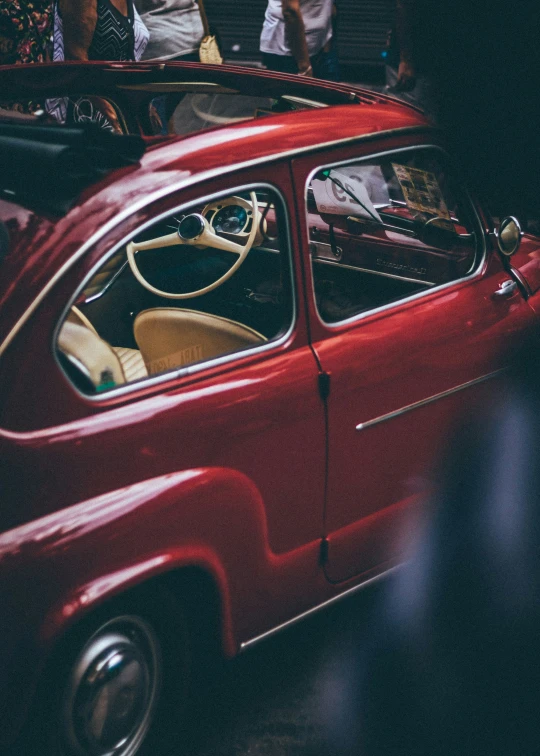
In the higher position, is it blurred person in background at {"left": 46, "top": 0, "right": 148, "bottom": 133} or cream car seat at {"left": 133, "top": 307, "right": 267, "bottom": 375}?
blurred person in background at {"left": 46, "top": 0, "right": 148, "bottom": 133}

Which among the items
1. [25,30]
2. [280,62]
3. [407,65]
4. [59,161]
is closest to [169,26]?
[25,30]

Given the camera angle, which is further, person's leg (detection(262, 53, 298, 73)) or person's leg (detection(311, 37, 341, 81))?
person's leg (detection(311, 37, 341, 81))

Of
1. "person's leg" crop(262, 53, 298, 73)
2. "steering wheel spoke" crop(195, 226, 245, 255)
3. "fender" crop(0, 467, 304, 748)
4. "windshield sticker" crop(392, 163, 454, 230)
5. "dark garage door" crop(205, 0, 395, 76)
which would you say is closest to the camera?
"fender" crop(0, 467, 304, 748)

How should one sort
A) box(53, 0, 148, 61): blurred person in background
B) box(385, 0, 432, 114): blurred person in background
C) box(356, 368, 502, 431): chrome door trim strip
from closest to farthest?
box(356, 368, 502, 431): chrome door trim strip < box(53, 0, 148, 61): blurred person in background < box(385, 0, 432, 114): blurred person in background

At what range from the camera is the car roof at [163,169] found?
2.01 metres

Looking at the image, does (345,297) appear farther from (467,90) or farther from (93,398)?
(467,90)

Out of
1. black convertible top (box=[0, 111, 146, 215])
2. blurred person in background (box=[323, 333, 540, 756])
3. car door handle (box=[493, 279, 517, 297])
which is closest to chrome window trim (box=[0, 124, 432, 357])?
black convertible top (box=[0, 111, 146, 215])

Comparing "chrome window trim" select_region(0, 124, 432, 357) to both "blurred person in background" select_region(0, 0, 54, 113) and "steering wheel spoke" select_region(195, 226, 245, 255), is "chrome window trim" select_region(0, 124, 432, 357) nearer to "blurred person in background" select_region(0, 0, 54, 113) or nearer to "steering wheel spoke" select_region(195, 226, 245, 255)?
"steering wheel spoke" select_region(195, 226, 245, 255)

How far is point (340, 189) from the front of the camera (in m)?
3.16

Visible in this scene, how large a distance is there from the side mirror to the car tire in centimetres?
178

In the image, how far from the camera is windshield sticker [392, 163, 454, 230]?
3.03 m

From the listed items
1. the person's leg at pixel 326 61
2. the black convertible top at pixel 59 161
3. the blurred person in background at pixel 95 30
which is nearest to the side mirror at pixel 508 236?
the black convertible top at pixel 59 161

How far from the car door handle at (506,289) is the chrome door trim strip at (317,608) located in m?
1.03

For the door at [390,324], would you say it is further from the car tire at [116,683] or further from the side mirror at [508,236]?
the car tire at [116,683]
